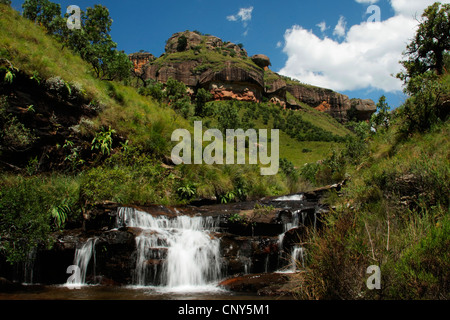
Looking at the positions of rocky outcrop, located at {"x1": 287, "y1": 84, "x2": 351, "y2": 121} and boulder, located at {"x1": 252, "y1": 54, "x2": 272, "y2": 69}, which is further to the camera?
boulder, located at {"x1": 252, "y1": 54, "x2": 272, "y2": 69}

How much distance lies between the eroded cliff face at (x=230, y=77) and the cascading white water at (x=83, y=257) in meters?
88.5

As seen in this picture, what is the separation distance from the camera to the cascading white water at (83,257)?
7.09 m

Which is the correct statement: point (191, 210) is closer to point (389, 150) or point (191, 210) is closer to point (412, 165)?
point (412, 165)

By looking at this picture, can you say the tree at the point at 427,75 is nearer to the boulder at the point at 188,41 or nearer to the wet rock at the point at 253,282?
A: the wet rock at the point at 253,282

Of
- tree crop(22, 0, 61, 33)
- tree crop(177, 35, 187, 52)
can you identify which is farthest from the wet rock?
tree crop(177, 35, 187, 52)

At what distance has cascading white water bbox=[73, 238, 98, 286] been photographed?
7091mm

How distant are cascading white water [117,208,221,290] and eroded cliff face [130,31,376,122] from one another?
288 feet

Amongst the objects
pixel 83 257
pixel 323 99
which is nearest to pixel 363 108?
pixel 323 99

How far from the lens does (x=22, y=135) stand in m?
9.73

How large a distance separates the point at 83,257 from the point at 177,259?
93.8 inches

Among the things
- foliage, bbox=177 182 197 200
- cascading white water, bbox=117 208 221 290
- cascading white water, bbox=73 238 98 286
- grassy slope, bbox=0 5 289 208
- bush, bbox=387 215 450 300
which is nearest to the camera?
bush, bbox=387 215 450 300

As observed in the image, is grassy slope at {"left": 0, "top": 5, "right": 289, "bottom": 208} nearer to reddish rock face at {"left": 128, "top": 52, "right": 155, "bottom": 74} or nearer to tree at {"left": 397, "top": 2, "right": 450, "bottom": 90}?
tree at {"left": 397, "top": 2, "right": 450, "bottom": 90}

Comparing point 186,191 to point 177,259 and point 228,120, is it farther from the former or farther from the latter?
point 228,120
